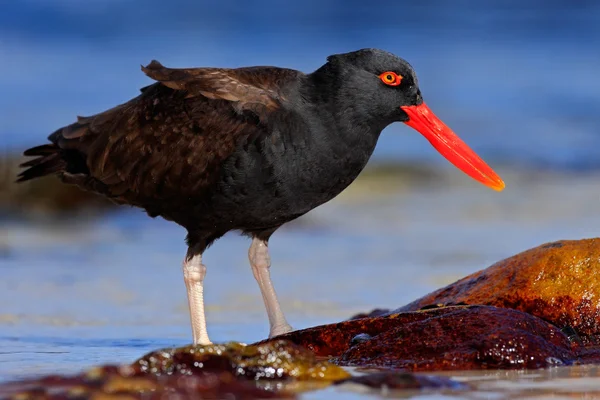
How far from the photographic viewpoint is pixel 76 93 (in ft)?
57.5

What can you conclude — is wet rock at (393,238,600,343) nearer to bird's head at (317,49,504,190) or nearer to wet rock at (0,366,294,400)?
bird's head at (317,49,504,190)

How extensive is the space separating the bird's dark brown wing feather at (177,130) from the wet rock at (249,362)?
5.12 ft

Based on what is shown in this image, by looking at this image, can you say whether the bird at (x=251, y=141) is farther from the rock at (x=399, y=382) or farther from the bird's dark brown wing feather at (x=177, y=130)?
the rock at (x=399, y=382)

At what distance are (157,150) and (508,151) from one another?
949 cm

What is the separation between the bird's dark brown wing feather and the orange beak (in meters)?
0.80

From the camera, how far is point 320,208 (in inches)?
451

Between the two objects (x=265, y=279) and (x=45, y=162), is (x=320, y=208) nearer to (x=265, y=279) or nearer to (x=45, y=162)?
(x=265, y=279)

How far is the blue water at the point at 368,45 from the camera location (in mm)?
15656

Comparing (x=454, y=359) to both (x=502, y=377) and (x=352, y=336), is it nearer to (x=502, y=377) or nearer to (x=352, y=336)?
(x=502, y=377)

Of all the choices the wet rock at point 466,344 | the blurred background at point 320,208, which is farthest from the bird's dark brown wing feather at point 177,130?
the wet rock at point 466,344

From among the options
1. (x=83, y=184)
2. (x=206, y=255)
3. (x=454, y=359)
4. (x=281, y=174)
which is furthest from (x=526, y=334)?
(x=206, y=255)

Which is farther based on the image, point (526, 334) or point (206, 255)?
point (206, 255)

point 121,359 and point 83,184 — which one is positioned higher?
point 83,184

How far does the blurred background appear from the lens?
24.1 feet
